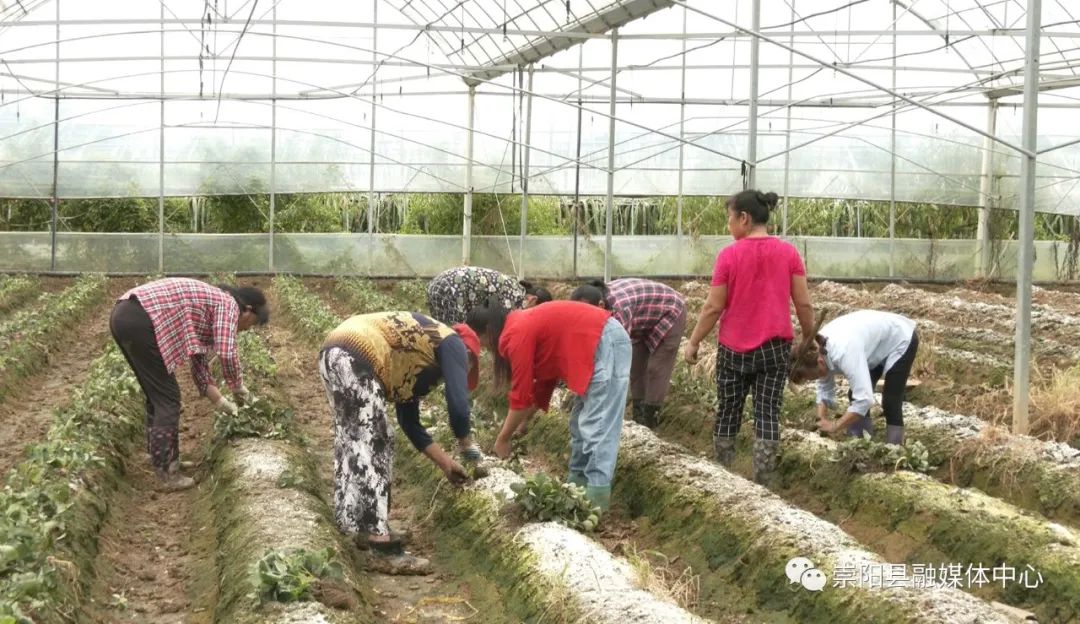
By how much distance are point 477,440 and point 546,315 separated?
6.90 feet

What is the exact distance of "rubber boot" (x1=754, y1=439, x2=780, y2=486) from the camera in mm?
6441

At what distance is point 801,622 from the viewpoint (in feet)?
15.7

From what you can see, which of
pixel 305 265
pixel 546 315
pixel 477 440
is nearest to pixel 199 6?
pixel 305 265

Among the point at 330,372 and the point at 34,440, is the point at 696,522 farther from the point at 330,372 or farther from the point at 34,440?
the point at 34,440

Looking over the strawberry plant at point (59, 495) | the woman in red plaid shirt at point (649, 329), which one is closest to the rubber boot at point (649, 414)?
the woman in red plaid shirt at point (649, 329)

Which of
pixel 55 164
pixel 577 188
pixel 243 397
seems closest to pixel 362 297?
pixel 577 188

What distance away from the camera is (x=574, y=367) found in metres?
6.02

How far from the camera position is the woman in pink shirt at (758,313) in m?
6.27

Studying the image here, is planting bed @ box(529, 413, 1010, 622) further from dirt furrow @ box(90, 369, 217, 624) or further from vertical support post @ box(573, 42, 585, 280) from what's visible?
vertical support post @ box(573, 42, 585, 280)

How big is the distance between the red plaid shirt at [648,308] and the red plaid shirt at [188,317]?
256 centimetres

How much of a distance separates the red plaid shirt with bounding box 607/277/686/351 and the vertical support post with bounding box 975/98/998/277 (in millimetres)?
14434

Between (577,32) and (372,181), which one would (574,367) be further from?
(372,181)

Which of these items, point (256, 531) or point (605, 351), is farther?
point (605, 351)

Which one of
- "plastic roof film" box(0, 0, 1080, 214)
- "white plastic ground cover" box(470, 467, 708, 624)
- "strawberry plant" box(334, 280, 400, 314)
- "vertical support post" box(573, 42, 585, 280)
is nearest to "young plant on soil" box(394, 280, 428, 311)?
"strawberry plant" box(334, 280, 400, 314)
